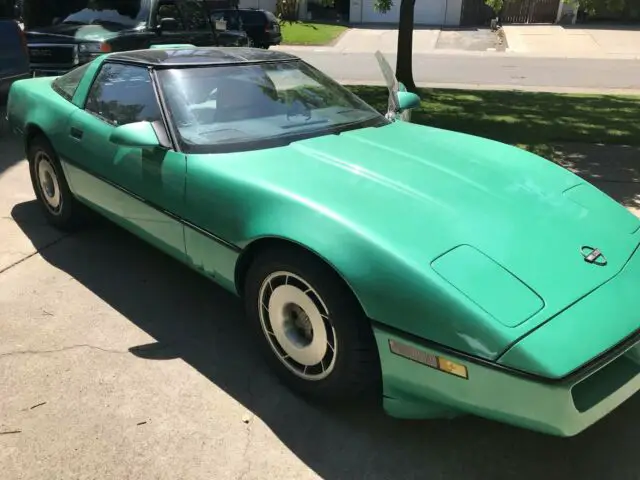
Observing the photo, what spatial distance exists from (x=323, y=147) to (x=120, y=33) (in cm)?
617

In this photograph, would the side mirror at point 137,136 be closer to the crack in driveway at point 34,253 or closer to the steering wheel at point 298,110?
the steering wheel at point 298,110

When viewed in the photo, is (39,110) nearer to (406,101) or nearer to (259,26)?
(406,101)

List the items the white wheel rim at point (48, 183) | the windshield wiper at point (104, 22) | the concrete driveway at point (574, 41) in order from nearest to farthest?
the white wheel rim at point (48, 183)
the windshield wiper at point (104, 22)
the concrete driveway at point (574, 41)

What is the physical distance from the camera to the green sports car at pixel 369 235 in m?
2.03

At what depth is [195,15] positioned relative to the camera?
9.34 meters

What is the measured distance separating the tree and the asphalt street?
3044 millimetres

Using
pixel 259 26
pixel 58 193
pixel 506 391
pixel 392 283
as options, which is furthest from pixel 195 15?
pixel 506 391

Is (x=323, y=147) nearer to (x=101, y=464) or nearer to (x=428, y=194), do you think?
(x=428, y=194)

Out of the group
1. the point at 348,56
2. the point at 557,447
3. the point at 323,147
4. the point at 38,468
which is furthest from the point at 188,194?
the point at 348,56

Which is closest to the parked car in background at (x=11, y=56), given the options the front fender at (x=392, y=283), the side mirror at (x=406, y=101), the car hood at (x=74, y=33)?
the car hood at (x=74, y=33)

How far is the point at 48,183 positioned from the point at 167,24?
4874 mm

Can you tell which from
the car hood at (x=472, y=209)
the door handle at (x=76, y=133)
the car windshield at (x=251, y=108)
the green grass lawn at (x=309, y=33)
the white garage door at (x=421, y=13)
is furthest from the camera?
the white garage door at (x=421, y=13)

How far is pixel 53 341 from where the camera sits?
10.2 feet

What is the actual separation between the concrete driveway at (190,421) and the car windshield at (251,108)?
1.03 m
